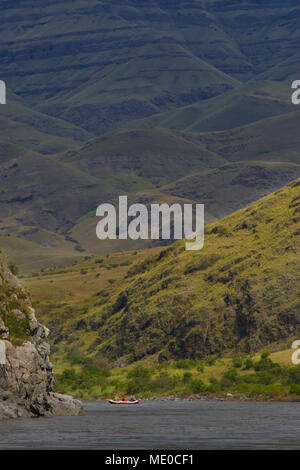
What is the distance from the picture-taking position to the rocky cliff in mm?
91469

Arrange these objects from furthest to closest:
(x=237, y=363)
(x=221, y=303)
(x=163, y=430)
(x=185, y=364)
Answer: (x=221, y=303), (x=185, y=364), (x=237, y=363), (x=163, y=430)

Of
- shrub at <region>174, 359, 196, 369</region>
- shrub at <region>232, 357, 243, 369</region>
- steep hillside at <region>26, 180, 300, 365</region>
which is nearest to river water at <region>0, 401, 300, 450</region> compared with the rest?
shrub at <region>232, 357, 243, 369</region>

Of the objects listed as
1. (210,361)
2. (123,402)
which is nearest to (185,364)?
(210,361)

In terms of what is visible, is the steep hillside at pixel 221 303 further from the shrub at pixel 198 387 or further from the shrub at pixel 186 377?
the shrub at pixel 198 387

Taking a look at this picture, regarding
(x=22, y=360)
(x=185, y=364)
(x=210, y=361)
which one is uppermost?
(x=210, y=361)

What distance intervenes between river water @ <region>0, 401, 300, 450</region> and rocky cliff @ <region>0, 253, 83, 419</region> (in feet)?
6.91

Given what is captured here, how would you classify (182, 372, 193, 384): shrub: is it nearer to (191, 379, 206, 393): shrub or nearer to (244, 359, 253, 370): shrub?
(191, 379, 206, 393): shrub

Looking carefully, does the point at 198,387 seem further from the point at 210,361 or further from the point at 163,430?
the point at 163,430

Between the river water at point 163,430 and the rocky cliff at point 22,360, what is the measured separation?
83.0 inches

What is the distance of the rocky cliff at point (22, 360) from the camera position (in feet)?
300

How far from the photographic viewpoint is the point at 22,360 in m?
92.5

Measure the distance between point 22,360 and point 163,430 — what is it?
1465 cm

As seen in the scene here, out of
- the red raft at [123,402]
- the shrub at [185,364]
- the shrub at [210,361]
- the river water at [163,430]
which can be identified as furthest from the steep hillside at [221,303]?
the river water at [163,430]
